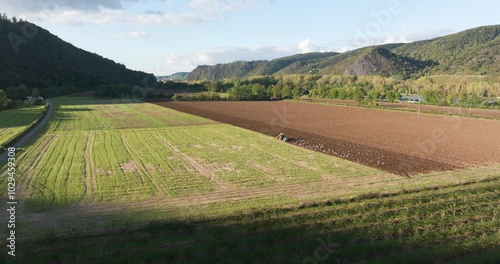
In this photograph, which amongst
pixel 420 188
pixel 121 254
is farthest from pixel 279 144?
pixel 121 254

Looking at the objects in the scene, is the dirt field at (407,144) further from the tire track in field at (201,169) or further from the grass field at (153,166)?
the tire track in field at (201,169)

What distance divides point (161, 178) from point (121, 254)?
1100cm

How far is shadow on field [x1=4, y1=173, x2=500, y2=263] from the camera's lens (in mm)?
10766

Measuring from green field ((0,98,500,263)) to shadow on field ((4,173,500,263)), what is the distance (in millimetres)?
39

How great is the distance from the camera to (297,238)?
12172mm

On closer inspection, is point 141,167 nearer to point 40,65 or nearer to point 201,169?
point 201,169

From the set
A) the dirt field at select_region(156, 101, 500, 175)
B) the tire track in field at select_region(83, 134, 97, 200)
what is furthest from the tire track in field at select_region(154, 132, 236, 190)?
the dirt field at select_region(156, 101, 500, 175)

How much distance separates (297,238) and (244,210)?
3732 millimetres

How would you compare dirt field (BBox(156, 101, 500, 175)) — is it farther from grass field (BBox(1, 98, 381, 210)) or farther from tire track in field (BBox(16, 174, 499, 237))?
tire track in field (BBox(16, 174, 499, 237))

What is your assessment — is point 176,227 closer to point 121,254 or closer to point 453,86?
point 121,254

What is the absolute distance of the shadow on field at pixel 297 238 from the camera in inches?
424

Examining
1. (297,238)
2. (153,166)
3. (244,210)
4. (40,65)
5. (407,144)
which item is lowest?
(407,144)

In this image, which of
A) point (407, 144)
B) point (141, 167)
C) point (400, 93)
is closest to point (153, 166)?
A: point (141, 167)

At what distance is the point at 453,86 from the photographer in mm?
150750
